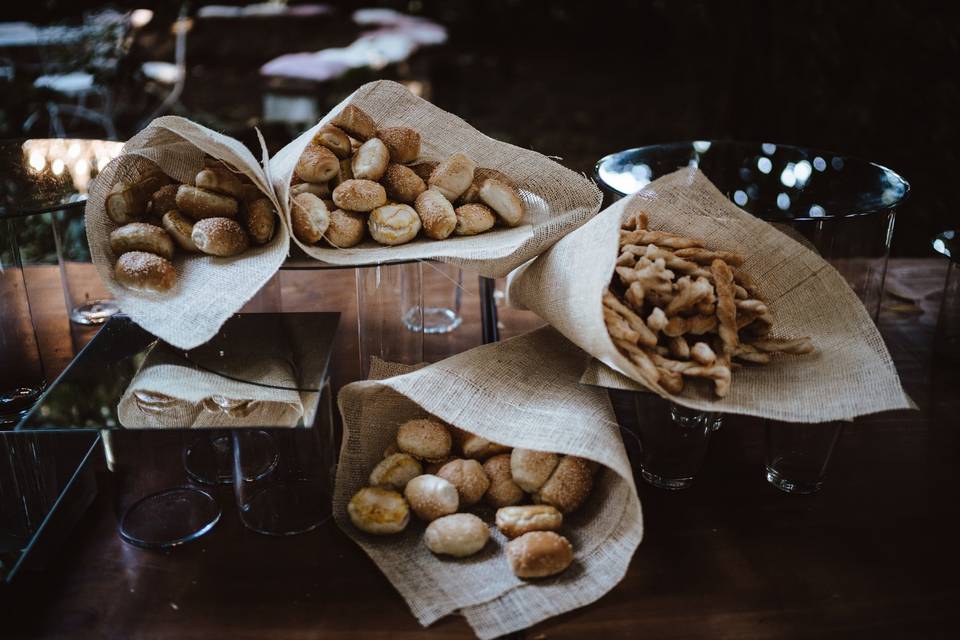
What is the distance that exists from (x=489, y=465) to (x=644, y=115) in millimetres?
4402

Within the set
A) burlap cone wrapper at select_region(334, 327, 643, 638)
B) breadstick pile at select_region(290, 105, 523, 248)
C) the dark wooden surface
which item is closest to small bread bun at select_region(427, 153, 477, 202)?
breadstick pile at select_region(290, 105, 523, 248)

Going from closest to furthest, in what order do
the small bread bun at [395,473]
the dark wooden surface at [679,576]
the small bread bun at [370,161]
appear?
the dark wooden surface at [679,576] < the small bread bun at [395,473] < the small bread bun at [370,161]

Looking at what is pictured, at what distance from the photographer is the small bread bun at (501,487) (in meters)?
0.91

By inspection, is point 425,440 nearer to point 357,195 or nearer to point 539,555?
point 539,555

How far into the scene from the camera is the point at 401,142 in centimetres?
107

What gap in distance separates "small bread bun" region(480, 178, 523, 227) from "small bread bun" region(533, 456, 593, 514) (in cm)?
33

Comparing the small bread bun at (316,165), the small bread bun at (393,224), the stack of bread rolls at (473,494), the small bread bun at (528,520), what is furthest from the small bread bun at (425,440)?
the small bread bun at (316,165)

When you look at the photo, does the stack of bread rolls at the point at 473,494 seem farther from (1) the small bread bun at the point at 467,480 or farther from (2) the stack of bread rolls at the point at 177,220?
(2) the stack of bread rolls at the point at 177,220

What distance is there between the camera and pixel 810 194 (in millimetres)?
1261

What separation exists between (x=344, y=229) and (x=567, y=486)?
396mm

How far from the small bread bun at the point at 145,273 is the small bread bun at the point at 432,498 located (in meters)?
0.36

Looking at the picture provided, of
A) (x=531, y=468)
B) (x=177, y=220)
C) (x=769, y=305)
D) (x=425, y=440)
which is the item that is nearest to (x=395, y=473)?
(x=425, y=440)

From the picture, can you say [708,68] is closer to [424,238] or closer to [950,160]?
[950,160]

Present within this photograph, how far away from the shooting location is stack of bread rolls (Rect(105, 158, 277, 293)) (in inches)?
36.7
